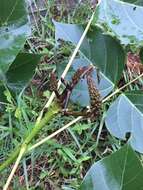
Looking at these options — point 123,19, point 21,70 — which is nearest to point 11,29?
point 21,70

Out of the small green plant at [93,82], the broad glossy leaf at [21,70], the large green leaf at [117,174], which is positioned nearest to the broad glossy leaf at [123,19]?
the small green plant at [93,82]

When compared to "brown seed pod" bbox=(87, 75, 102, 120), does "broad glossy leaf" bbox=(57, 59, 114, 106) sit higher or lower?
lower

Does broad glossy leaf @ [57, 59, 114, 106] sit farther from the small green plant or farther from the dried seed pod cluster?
the dried seed pod cluster

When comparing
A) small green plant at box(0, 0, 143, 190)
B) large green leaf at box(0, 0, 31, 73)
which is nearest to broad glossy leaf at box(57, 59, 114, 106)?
small green plant at box(0, 0, 143, 190)

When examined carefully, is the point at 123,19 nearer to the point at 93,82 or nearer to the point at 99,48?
the point at 99,48

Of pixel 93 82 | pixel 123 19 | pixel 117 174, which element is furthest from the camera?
pixel 123 19

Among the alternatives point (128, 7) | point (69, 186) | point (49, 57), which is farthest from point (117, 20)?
point (49, 57)
